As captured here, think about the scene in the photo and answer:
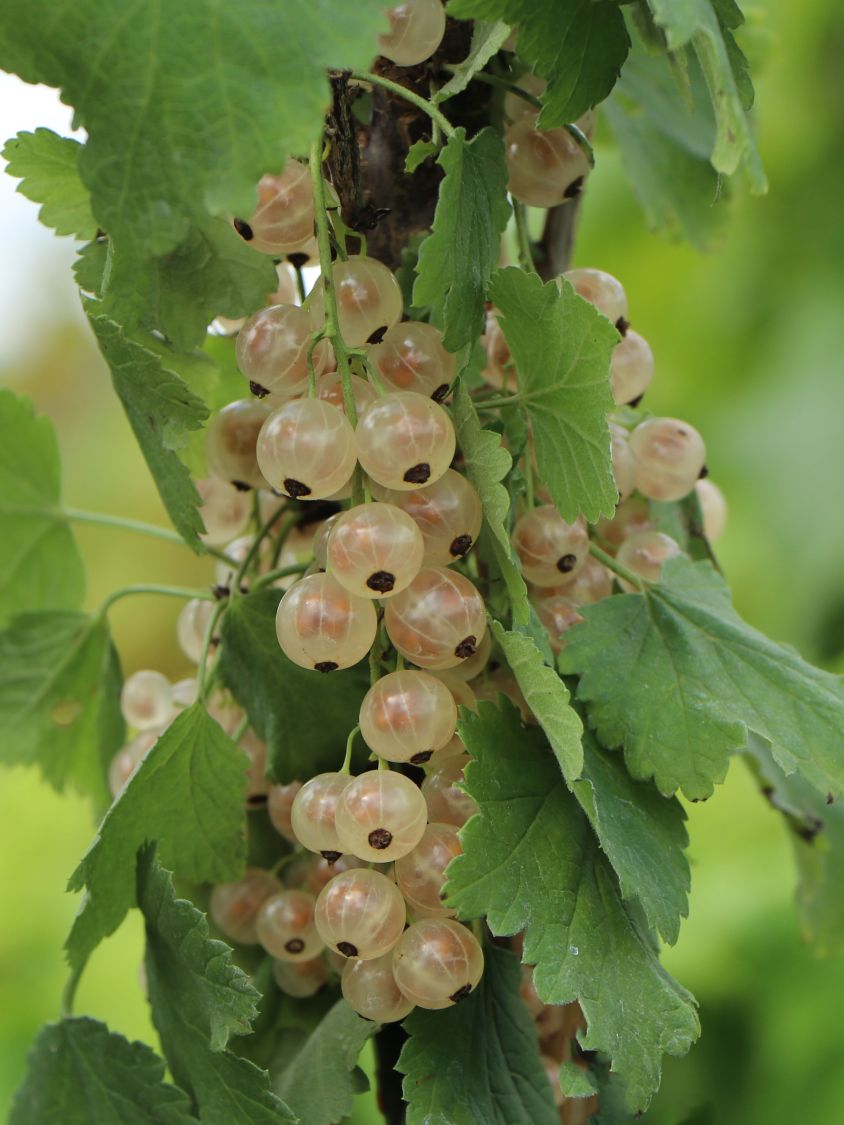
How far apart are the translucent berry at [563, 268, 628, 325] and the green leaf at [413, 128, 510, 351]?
6 cm

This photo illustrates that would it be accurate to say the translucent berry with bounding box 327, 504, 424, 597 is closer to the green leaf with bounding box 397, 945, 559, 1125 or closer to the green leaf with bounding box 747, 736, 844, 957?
the green leaf with bounding box 397, 945, 559, 1125

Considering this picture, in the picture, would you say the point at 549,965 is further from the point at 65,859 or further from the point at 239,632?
the point at 65,859

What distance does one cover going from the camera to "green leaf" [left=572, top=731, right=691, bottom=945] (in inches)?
15.8

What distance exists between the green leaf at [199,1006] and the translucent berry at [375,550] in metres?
0.13

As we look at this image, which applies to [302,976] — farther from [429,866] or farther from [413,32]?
[413,32]

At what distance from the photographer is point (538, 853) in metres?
0.42

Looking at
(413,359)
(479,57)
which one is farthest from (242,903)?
(479,57)

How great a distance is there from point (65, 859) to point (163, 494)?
4.20 feet

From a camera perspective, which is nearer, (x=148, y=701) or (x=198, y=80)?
(x=198, y=80)

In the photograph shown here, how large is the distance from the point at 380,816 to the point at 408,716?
3 centimetres

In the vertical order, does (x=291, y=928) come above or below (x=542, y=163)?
below

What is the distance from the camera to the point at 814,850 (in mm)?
639

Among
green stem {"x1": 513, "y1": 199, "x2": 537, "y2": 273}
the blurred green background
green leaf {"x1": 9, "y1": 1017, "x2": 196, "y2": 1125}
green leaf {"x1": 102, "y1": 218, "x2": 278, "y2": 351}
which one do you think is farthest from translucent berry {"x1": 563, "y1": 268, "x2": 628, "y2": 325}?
the blurred green background

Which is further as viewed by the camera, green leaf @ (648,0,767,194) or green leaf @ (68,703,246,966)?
green leaf @ (68,703,246,966)
